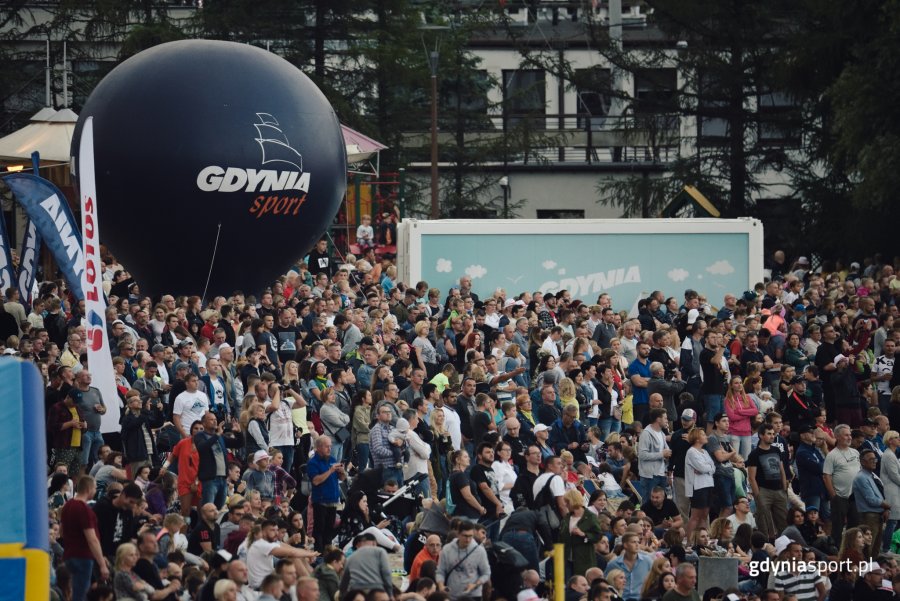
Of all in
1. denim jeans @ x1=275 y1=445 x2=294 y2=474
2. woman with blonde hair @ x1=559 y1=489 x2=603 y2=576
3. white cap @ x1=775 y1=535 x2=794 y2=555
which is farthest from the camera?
denim jeans @ x1=275 y1=445 x2=294 y2=474

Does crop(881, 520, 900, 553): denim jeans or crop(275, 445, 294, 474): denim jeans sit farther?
crop(881, 520, 900, 553): denim jeans

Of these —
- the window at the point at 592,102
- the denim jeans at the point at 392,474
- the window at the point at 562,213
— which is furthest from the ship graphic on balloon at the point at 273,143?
the window at the point at 562,213

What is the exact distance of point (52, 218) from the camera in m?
21.6

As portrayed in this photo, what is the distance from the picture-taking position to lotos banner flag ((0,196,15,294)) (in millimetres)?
25203

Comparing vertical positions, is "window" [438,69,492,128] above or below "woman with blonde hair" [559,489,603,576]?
above

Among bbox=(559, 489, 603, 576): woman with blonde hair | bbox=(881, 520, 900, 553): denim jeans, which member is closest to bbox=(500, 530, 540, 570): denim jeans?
bbox=(559, 489, 603, 576): woman with blonde hair

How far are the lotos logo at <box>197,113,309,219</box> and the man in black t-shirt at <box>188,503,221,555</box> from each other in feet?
32.2

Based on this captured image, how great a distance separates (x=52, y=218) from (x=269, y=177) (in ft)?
16.0

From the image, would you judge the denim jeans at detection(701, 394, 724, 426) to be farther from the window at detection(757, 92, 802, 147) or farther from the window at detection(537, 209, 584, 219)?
the window at detection(537, 209, 584, 219)

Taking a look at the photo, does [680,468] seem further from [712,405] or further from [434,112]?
[434,112]

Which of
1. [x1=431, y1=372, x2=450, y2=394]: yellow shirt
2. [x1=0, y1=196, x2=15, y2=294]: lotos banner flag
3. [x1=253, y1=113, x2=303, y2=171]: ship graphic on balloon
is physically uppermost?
[x1=253, y1=113, x2=303, y2=171]: ship graphic on balloon

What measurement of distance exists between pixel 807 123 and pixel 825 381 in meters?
17.6

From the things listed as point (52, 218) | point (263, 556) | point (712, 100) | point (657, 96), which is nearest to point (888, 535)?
point (263, 556)

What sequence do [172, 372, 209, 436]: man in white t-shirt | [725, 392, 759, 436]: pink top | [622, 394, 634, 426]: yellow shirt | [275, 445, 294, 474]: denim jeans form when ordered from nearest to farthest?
[172, 372, 209, 436]: man in white t-shirt < [275, 445, 294, 474]: denim jeans < [725, 392, 759, 436]: pink top < [622, 394, 634, 426]: yellow shirt
